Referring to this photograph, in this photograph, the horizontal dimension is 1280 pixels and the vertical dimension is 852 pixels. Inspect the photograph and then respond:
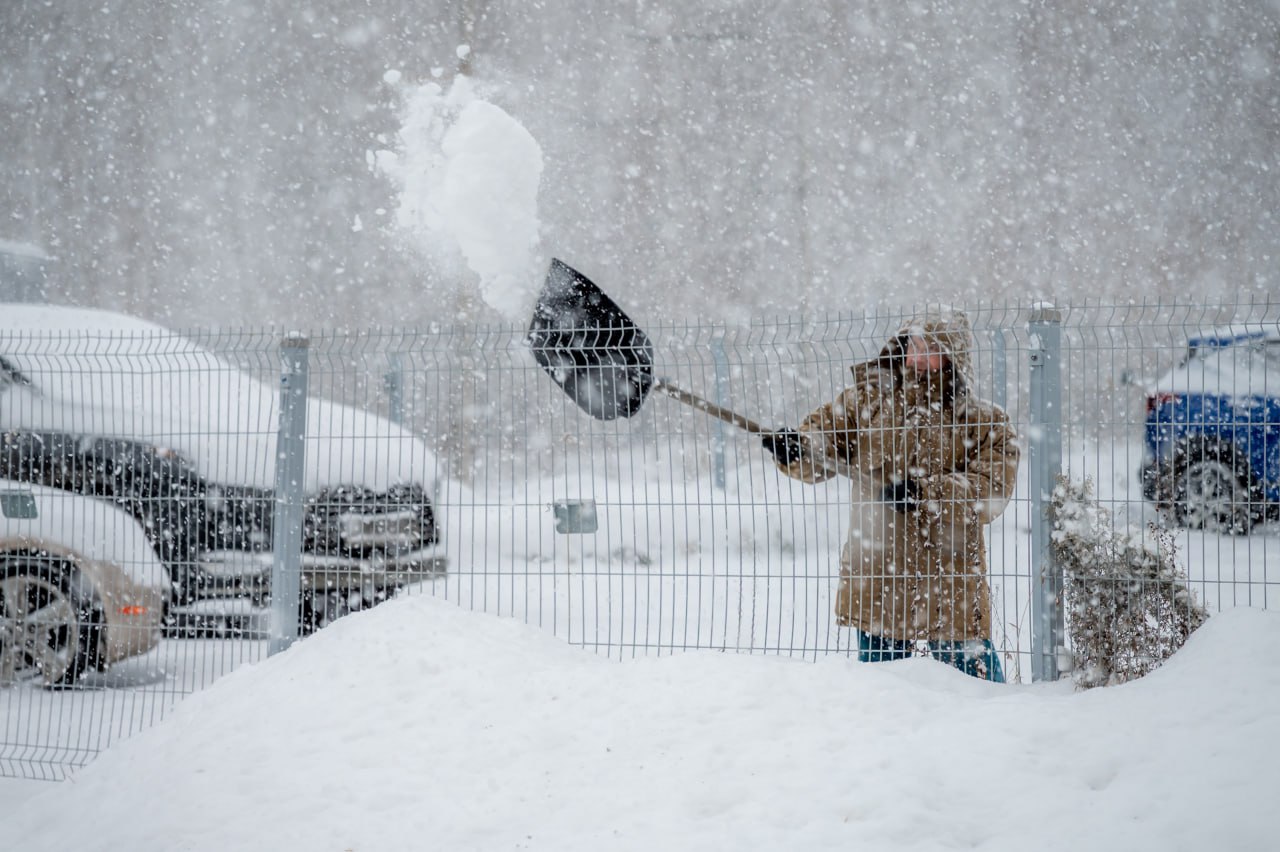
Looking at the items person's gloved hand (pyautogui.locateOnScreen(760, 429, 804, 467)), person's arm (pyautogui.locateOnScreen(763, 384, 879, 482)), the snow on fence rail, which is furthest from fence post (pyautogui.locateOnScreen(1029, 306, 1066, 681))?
person's gloved hand (pyautogui.locateOnScreen(760, 429, 804, 467))

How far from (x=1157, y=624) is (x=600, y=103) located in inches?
456

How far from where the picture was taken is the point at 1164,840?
2395mm

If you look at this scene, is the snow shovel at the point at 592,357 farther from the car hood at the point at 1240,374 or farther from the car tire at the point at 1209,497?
the car hood at the point at 1240,374

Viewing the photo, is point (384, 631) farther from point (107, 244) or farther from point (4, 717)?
point (107, 244)

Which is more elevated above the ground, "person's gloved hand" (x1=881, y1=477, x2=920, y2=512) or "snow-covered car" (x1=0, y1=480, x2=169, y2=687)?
"person's gloved hand" (x1=881, y1=477, x2=920, y2=512)

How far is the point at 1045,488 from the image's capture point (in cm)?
373

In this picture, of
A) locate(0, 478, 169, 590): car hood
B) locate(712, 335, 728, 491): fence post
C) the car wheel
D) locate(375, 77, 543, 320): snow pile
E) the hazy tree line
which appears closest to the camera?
locate(712, 335, 728, 491): fence post

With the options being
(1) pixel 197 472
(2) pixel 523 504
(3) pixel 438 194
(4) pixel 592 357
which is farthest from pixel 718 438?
(3) pixel 438 194

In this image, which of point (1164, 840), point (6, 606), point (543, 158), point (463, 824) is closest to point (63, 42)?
point (543, 158)

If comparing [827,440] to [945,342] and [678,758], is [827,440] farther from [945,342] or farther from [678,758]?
[678,758]

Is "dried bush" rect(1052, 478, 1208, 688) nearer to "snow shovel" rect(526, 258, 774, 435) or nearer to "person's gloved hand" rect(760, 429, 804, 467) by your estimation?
"person's gloved hand" rect(760, 429, 804, 467)

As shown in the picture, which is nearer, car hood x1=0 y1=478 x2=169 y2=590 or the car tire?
the car tire

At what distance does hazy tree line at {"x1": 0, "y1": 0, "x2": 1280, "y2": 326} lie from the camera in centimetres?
1291

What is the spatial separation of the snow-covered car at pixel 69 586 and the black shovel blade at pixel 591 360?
2.22 metres
